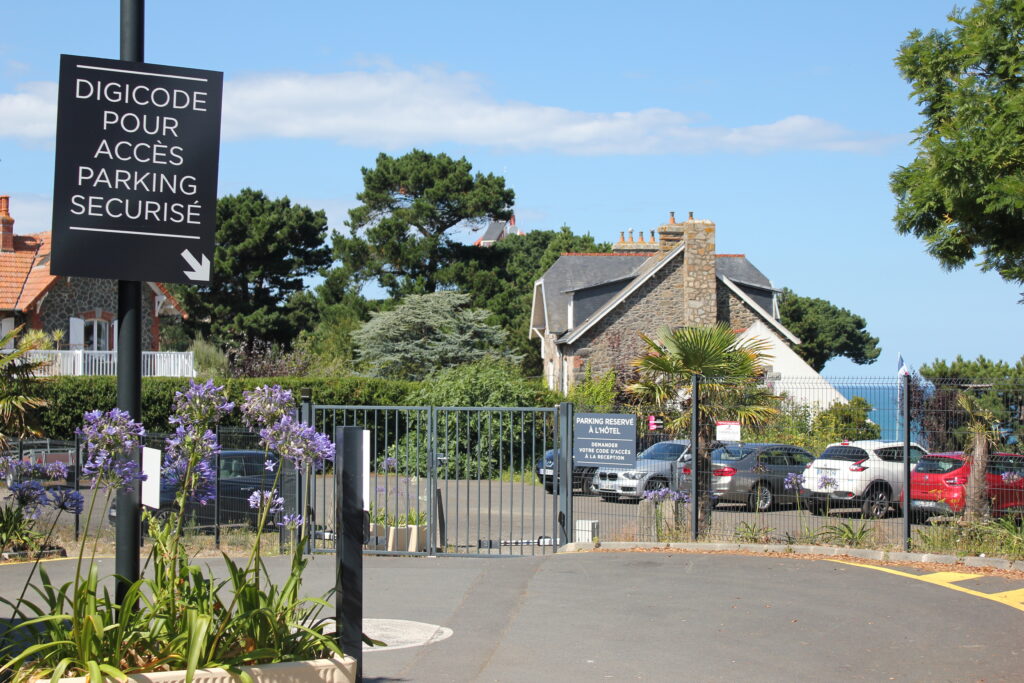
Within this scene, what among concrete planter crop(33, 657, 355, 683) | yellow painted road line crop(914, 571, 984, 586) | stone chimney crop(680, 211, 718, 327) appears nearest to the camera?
concrete planter crop(33, 657, 355, 683)

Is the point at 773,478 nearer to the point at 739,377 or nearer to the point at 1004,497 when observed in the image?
the point at 739,377

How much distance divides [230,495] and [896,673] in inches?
414

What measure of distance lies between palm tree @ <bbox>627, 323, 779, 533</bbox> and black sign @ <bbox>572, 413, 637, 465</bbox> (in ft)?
2.59

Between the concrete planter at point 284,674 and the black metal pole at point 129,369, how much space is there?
0.62m

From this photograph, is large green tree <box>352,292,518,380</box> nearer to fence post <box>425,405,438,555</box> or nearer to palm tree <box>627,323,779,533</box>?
palm tree <box>627,323,779,533</box>

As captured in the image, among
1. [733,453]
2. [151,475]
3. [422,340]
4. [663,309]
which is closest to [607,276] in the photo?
[663,309]

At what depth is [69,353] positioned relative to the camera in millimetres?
30578

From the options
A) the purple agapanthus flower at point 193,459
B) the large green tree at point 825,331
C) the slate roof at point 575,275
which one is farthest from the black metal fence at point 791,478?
the large green tree at point 825,331

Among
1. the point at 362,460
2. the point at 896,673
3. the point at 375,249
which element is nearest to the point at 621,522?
the point at 896,673

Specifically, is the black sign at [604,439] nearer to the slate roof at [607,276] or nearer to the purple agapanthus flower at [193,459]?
the purple agapanthus flower at [193,459]

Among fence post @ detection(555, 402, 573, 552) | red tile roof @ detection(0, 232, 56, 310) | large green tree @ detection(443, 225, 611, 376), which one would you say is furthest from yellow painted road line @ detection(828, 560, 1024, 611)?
large green tree @ detection(443, 225, 611, 376)

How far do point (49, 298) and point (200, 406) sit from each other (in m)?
29.8

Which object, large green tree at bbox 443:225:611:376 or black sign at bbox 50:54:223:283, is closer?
black sign at bbox 50:54:223:283

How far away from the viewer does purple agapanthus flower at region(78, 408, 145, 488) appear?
517 centimetres
